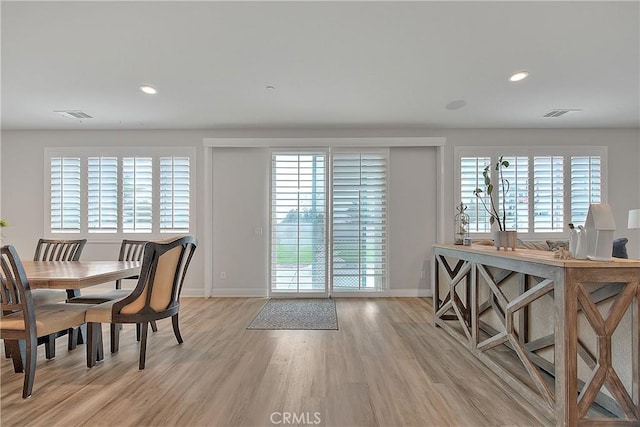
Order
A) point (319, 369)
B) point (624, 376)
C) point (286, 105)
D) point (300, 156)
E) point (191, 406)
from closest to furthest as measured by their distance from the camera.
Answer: point (624, 376)
point (191, 406)
point (319, 369)
point (286, 105)
point (300, 156)

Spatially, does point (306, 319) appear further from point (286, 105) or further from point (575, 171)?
point (575, 171)

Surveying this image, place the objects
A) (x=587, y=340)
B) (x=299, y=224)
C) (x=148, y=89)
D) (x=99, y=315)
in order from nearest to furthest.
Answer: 1. (x=587, y=340)
2. (x=99, y=315)
3. (x=148, y=89)
4. (x=299, y=224)

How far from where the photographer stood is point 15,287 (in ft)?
7.29

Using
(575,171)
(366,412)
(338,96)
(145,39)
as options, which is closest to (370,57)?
(338,96)

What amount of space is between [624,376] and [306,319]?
2.81 metres

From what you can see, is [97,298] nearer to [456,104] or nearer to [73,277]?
[73,277]

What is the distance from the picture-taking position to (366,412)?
200 centimetres

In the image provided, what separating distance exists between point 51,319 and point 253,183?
321 cm

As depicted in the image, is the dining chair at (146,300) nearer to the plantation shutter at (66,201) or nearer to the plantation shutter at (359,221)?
the plantation shutter at (359,221)

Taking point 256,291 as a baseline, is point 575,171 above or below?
above

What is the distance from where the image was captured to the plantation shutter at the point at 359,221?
510 cm

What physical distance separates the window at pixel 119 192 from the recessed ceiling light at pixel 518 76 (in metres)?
4.38

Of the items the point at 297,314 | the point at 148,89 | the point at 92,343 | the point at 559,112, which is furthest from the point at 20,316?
the point at 559,112

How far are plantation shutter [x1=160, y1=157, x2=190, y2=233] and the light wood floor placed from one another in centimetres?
202
